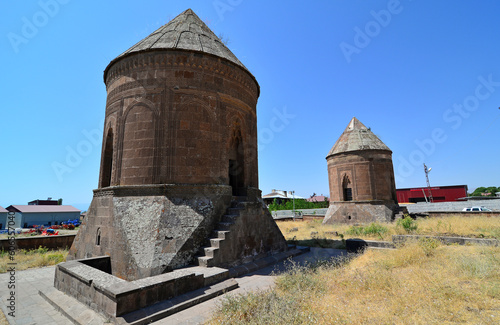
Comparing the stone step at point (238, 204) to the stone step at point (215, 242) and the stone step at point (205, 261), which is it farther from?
the stone step at point (205, 261)

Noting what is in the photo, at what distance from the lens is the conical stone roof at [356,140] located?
795 inches

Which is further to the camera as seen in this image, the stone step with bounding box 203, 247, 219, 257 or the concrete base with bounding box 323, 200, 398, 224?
the concrete base with bounding box 323, 200, 398, 224

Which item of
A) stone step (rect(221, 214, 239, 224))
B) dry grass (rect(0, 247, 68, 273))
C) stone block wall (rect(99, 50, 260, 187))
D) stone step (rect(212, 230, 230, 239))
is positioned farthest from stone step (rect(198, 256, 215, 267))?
dry grass (rect(0, 247, 68, 273))

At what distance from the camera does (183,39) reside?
28.6 feet

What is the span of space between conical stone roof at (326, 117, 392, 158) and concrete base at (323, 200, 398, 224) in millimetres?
4520

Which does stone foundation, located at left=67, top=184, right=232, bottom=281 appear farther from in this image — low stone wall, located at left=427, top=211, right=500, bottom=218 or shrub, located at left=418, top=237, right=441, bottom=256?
low stone wall, located at left=427, top=211, right=500, bottom=218

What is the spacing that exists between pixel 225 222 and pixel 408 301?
4.98 m

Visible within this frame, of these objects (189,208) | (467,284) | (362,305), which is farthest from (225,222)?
(467,284)

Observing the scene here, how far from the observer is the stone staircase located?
21.1 ft

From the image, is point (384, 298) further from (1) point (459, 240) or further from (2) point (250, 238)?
(1) point (459, 240)

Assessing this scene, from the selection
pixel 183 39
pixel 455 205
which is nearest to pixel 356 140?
pixel 455 205

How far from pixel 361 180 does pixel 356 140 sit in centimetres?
356

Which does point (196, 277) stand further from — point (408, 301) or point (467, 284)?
point (467, 284)

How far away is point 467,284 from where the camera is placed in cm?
487
